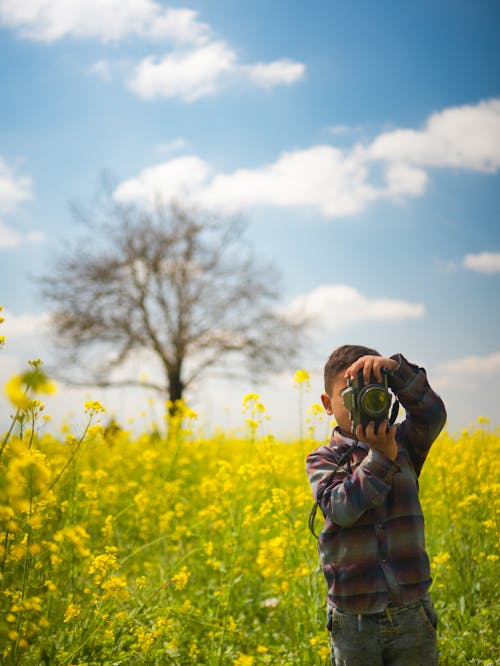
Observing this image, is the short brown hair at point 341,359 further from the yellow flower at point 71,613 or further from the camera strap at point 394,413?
the yellow flower at point 71,613

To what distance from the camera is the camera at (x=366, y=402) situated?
5.90 ft

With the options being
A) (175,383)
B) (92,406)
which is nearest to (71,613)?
(92,406)

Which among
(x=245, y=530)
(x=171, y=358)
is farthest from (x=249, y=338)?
(x=245, y=530)

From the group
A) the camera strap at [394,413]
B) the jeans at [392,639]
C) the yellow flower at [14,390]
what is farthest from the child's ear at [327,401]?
the yellow flower at [14,390]

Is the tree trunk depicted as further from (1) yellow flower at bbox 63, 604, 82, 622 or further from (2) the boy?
(2) the boy

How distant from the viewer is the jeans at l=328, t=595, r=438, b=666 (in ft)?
6.09

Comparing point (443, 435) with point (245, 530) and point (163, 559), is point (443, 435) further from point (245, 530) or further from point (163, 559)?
point (163, 559)

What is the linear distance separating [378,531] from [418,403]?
42cm

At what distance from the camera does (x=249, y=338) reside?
51.5ft

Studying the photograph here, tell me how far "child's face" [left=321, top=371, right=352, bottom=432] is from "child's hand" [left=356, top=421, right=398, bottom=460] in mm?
145

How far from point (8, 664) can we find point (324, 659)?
1.40m

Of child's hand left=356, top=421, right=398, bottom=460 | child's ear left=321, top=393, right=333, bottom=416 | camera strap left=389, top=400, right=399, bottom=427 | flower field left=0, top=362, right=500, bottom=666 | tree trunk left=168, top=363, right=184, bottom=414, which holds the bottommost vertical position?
flower field left=0, top=362, right=500, bottom=666

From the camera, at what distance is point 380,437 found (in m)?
1.81

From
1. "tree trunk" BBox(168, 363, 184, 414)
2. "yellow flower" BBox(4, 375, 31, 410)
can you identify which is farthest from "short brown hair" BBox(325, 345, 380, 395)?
"tree trunk" BBox(168, 363, 184, 414)
